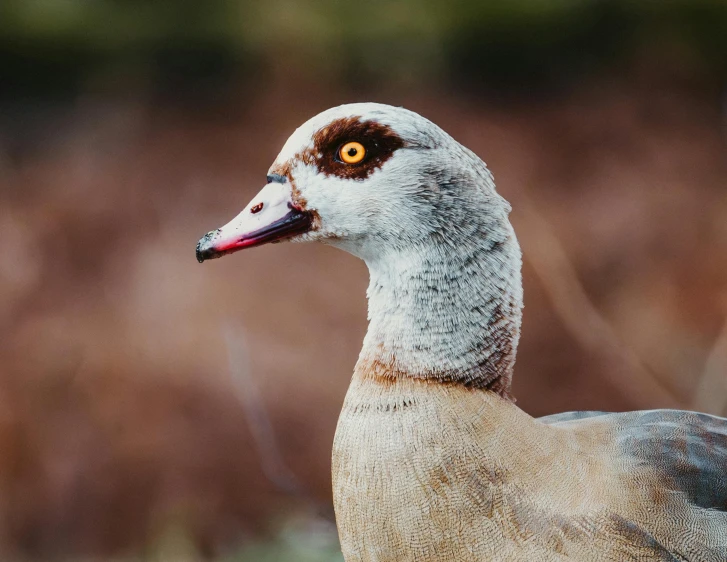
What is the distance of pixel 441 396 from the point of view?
127cm

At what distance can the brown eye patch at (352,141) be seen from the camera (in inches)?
50.3

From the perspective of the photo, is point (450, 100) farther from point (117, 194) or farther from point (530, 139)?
point (117, 194)

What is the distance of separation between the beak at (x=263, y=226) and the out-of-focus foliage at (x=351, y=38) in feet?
9.94

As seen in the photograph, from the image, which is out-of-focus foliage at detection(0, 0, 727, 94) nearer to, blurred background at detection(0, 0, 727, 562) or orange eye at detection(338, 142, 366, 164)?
blurred background at detection(0, 0, 727, 562)

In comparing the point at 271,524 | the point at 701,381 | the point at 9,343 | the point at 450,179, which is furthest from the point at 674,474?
the point at 9,343

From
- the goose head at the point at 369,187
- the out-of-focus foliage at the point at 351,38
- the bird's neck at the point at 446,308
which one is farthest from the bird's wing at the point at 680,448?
the out-of-focus foliage at the point at 351,38

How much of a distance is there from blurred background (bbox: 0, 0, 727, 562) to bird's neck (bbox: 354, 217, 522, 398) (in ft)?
6.43

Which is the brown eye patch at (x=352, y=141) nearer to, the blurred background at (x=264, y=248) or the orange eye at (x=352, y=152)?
the orange eye at (x=352, y=152)

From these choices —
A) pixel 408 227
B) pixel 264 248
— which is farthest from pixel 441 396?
pixel 264 248

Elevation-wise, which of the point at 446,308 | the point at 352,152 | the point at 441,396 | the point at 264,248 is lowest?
the point at 441,396

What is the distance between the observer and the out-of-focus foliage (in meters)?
4.14

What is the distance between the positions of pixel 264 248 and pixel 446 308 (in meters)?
3.04

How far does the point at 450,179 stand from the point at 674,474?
59 cm

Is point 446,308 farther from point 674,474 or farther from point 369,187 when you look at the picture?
point 674,474
